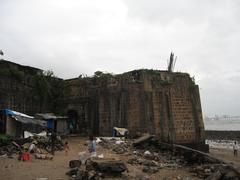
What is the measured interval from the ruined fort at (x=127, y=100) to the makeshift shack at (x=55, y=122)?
7.98 ft

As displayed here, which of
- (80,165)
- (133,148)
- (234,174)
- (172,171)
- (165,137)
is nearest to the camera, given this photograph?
(234,174)

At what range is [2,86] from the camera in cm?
2075

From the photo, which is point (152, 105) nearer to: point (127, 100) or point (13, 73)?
point (127, 100)

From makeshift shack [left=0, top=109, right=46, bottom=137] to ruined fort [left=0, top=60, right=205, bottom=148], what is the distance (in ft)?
9.00

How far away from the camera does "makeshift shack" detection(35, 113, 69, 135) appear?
19836mm

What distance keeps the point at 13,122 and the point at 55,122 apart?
12.3 feet

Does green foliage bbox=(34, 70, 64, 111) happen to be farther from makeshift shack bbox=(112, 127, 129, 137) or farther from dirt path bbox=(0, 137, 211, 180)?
dirt path bbox=(0, 137, 211, 180)

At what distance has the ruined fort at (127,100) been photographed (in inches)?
815

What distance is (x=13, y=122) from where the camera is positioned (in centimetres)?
1800

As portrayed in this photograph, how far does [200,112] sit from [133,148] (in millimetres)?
8300

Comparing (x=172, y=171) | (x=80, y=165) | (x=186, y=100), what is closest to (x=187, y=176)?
(x=172, y=171)

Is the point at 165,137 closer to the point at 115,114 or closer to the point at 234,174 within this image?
the point at 115,114

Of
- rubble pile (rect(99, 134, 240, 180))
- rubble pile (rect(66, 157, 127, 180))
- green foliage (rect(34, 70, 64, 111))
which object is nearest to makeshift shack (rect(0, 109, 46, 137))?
A: rubble pile (rect(99, 134, 240, 180))

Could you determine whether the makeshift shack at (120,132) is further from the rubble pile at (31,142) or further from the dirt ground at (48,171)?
the dirt ground at (48,171)
